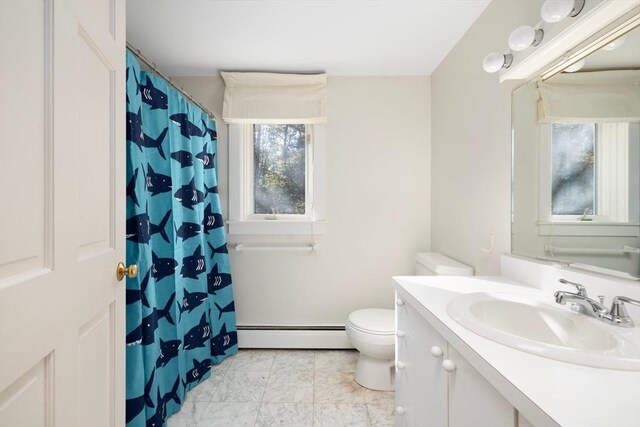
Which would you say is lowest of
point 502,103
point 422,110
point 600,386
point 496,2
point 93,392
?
point 93,392

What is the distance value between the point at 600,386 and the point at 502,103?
1.27 metres

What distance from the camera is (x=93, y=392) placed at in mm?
801

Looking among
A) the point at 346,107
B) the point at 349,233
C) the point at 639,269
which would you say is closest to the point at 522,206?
the point at 639,269

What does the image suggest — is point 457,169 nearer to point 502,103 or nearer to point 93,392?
point 502,103

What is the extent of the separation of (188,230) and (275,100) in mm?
1160

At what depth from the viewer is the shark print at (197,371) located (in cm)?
183

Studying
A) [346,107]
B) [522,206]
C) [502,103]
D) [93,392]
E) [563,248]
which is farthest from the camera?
[346,107]

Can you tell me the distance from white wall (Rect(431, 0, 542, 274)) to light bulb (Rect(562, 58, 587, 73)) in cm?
26

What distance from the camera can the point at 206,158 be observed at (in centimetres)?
209

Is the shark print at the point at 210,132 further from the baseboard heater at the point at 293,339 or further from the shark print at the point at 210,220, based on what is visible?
the baseboard heater at the point at 293,339

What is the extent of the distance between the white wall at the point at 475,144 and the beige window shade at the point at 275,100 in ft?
2.97

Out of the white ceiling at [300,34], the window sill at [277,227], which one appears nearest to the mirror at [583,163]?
the white ceiling at [300,34]

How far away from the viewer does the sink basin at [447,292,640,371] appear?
60 centimetres

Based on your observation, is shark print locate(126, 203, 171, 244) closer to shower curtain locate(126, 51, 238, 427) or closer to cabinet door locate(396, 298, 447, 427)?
shower curtain locate(126, 51, 238, 427)
